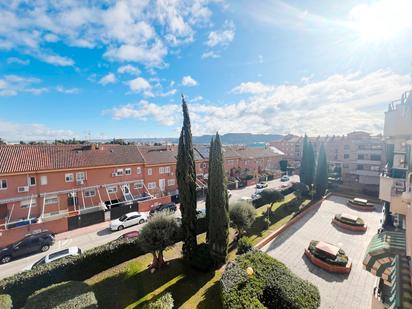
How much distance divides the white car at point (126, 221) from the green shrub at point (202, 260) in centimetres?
1255

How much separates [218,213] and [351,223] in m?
17.9

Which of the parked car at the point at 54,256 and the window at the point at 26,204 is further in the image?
the window at the point at 26,204

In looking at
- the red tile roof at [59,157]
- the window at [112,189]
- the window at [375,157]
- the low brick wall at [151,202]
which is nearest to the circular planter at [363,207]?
the window at [375,157]

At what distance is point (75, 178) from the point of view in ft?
91.0

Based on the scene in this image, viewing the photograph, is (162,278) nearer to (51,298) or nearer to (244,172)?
(51,298)

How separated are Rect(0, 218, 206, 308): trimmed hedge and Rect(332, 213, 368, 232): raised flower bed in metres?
19.8

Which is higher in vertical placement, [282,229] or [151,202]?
[151,202]

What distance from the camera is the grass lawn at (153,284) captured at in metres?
11.2

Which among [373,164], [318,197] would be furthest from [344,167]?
[318,197]

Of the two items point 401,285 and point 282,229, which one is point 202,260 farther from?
point 282,229

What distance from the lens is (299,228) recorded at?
22.1 metres

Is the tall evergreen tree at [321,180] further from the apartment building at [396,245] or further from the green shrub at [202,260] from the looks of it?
the green shrub at [202,260]

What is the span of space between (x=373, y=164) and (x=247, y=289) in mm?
53253

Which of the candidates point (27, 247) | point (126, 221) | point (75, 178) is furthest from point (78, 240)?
point (75, 178)
